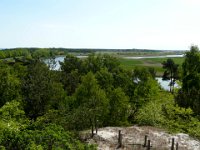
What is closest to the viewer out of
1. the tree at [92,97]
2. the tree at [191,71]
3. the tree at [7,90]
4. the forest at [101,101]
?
the forest at [101,101]

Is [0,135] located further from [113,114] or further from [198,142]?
[113,114]

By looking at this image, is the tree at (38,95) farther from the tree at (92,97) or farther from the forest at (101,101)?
the tree at (92,97)

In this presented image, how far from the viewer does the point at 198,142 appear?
30.6 metres

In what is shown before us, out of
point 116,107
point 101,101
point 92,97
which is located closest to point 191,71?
point 116,107

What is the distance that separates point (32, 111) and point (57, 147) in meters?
35.3

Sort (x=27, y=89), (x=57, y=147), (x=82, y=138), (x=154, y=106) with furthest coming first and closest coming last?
1. (x=27, y=89)
2. (x=154, y=106)
3. (x=82, y=138)
4. (x=57, y=147)

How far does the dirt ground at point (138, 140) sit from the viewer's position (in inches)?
1139

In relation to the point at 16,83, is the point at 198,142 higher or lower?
lower

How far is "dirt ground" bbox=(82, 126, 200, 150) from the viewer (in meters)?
28.9

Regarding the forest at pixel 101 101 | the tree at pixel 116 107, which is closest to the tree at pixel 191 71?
the forest at pixel 101 101

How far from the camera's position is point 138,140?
1198 inches

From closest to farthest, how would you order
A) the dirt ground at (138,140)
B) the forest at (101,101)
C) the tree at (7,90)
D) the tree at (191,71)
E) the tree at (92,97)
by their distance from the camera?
the dirt ground at (138,140), the forest at (101,101), the tree at (92,97), the tree at (7,90), the tree at (191,71)

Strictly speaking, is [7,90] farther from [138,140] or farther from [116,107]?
[138,140]

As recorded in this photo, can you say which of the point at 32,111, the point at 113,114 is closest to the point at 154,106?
the point at 113,114
